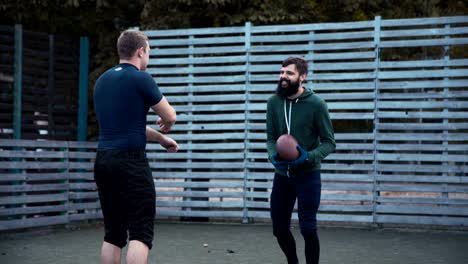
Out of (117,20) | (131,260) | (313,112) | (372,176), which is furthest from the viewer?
(117,20)

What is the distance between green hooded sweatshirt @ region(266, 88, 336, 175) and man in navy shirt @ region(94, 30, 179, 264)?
1.58 metres

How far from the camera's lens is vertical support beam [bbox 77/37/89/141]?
1259 centimetres

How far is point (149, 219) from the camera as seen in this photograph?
526 centimetres

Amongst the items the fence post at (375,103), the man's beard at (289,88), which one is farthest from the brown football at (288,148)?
the fence post at (375,103)

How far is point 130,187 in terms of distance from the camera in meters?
5.21

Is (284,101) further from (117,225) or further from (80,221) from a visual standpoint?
(80,221)

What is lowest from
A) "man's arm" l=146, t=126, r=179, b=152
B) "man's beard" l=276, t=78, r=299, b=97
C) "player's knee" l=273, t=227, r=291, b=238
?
"player's knee" l=273, t=227, r=291, b=238

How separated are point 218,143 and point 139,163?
23.2 feet

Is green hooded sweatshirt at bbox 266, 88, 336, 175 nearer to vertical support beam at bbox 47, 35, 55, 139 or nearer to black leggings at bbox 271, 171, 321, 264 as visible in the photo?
black leggings at bbox 271, 171, 321, 264

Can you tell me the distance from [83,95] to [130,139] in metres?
7.71

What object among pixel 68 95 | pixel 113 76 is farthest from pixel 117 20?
pixel 113 76

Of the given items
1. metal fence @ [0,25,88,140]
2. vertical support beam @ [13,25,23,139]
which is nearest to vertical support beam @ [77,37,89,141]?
metal fence @ [0,25,88,140]

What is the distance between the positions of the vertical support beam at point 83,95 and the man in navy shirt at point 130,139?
24.4 ft

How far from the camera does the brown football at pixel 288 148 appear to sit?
632 centimetres
